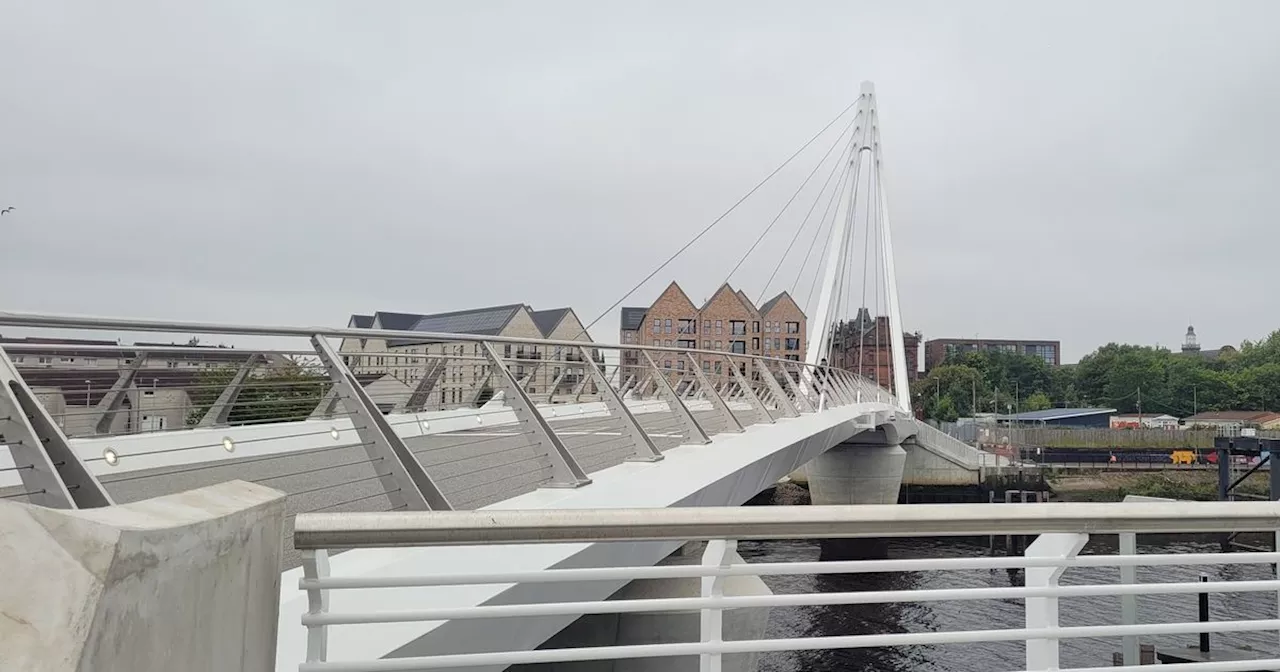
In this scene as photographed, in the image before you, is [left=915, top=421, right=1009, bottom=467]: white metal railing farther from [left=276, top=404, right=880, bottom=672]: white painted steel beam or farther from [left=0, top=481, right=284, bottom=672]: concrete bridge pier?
[left=0, top=481, right=284, bottom=672]: concrete bridge pier

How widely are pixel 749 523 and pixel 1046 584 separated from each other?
980 millimetres

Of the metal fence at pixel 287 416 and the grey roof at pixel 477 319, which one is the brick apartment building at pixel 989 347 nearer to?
the grey roof at pixel 477 319

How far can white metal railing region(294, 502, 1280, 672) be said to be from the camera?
1916 mm

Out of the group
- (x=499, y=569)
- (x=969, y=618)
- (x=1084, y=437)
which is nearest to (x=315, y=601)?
(x=499, y=569)

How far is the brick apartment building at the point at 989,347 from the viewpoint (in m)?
139

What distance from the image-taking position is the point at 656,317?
88562 millimetres

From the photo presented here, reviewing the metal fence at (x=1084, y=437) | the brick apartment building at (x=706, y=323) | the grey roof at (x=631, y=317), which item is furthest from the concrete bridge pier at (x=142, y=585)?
the grey roof at (x=631, y=317)

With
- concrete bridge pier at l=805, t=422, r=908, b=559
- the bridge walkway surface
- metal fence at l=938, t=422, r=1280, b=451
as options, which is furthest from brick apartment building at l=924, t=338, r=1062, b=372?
the bridge walkway surface

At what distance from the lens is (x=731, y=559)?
2.19m

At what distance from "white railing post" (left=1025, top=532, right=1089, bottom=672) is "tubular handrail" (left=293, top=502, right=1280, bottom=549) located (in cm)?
7

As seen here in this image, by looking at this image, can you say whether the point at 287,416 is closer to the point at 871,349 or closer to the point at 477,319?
the point at 477,319

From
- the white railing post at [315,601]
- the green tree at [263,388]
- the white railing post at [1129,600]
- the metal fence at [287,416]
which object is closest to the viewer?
the white railing post at [315,601]

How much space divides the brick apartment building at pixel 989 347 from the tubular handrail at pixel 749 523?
5287 inches

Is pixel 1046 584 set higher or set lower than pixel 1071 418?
higher
